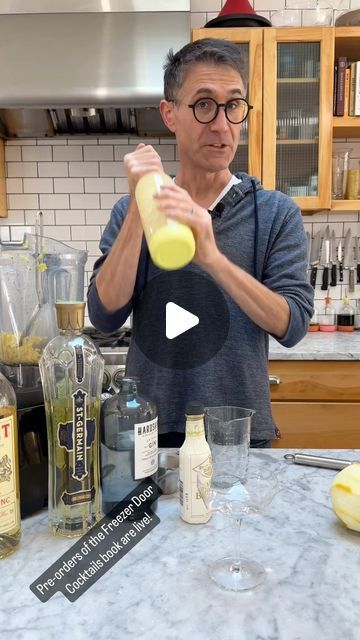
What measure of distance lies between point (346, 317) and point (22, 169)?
5.81ft

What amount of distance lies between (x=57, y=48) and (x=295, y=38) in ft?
3.37

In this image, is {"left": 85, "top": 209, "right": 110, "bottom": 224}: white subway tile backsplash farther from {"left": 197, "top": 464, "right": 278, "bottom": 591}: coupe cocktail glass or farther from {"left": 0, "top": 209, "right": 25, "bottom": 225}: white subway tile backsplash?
{"left": 197, "top": 464, "right": 278, "bottom": 591}: coupe cocktail glass

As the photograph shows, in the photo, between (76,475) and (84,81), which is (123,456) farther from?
(84,81)

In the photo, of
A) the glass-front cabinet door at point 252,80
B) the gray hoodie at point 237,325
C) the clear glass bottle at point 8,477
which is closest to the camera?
the clear glass bottle at point 8,477

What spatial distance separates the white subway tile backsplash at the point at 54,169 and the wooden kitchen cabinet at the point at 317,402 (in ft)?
4.61

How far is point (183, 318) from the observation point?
1.25m

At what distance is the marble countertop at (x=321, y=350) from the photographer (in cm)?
216

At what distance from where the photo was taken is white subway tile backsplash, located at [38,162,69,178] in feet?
8.79

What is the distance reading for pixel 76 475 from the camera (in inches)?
29.3

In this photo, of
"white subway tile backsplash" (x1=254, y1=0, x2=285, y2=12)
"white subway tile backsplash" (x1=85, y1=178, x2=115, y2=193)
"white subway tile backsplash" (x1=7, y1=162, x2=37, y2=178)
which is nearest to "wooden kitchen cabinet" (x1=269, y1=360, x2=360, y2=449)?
"white subway tile backsplash" (x1=85, y1=178, x2=115, y2=193)

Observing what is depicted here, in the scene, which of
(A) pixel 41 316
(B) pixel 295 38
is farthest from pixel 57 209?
(A) pixel 41 316

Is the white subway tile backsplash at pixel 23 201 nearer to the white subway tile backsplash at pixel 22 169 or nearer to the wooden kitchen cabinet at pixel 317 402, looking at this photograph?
the white subway tile backsplash at pixel 22 169

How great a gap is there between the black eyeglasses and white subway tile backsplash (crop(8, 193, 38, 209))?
173 cm

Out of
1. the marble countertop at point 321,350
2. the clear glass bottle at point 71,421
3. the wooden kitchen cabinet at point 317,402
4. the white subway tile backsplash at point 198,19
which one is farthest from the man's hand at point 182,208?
the white subway tile backsplash at point 198,19
